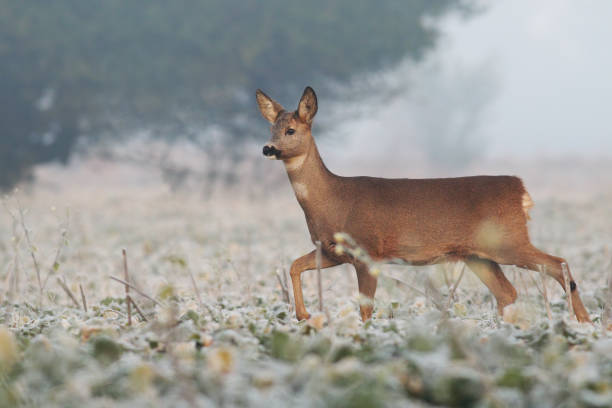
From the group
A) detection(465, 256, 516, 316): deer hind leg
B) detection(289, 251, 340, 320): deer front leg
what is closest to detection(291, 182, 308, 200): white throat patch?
detection(289, 251, 340, 320): deer front leg

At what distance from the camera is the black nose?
14.0 ft

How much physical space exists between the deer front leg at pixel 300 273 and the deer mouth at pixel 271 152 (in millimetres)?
651

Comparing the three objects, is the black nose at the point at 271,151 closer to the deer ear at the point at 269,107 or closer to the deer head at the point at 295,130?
the deer head at the point at 295,130

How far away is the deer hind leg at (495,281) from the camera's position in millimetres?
4879

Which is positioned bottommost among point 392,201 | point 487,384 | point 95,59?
point 487,384

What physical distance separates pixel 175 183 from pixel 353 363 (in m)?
21.7

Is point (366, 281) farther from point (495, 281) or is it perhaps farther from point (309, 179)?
point (495, 281)

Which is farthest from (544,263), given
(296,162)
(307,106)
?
(307,106)

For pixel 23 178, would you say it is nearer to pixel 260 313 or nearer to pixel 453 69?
pixel 260 313

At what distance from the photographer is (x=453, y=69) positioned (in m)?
48.8

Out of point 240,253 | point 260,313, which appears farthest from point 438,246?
point 240,253

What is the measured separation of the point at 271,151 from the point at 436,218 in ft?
3.61

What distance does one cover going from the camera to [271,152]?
14.1ft

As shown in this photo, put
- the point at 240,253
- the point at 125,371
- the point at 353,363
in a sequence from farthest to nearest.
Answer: the point at 240,253
the point at 125,371
the point at 353,363
